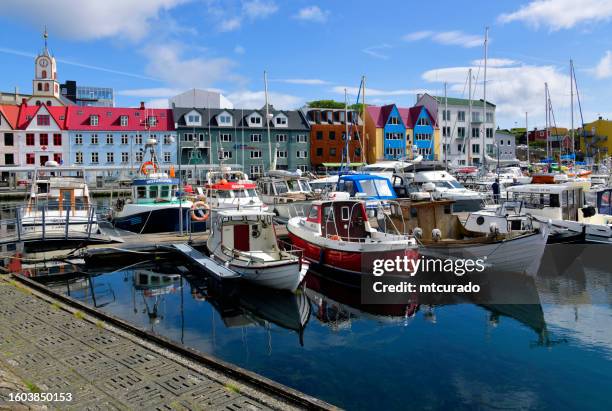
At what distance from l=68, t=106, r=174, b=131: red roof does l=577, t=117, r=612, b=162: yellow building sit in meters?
76.5

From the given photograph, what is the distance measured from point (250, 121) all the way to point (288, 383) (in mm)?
58411

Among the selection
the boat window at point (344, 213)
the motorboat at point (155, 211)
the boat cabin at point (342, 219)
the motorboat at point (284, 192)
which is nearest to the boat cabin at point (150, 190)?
the motorboat at point (155, 211)

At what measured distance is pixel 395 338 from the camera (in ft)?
41.3

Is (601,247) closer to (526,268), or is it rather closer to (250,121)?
(526,268)

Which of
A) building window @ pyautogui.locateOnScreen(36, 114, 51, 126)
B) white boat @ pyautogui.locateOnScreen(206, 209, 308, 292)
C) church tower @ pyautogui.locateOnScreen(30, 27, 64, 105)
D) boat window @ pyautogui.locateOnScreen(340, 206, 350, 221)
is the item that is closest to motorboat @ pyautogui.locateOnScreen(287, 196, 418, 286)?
boat window @ pyautogui.locateOnScreen(340, 206, 350, 221)

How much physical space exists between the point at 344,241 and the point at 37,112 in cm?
5512

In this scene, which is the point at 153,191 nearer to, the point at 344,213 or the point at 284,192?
the point at 284,192

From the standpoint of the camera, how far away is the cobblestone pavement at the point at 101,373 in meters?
7.37

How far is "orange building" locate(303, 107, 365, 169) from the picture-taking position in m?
69.6

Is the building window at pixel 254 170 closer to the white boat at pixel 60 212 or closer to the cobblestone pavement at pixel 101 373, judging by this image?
the white boat at pixel 60 212

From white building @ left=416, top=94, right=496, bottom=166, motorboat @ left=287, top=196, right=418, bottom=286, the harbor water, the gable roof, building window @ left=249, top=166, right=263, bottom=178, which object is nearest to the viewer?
the harbor water

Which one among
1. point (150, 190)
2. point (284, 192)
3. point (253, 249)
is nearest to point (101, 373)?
point (253, 249)

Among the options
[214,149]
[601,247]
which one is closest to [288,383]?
[601,247]

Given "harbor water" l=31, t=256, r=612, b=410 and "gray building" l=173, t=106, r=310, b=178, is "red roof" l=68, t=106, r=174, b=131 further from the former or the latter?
"harbor water" l=31, t=256, r=612, b=410
